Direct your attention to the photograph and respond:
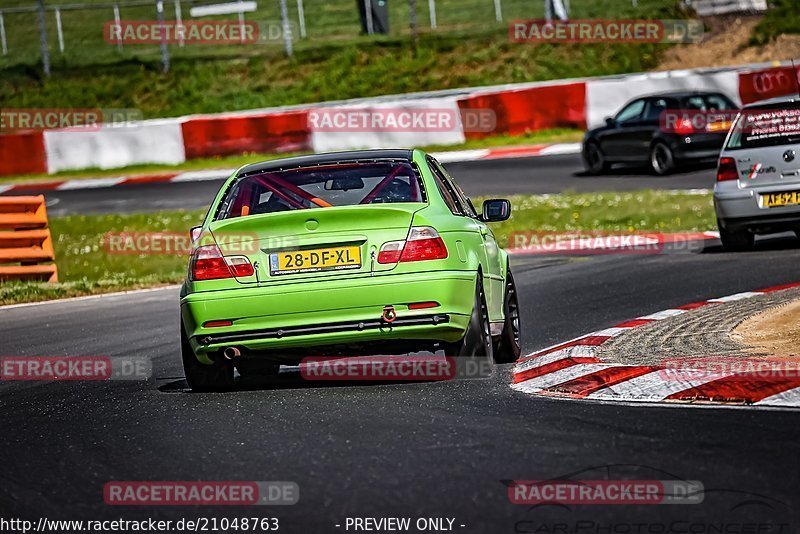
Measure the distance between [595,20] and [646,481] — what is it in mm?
33276

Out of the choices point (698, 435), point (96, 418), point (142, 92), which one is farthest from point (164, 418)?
point (142, 92)

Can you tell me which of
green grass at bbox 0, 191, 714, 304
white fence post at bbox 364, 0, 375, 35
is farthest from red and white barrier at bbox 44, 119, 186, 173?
white fence post at bbox 364, 0, 375, 35

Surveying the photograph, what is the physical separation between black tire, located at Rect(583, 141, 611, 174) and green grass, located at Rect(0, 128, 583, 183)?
378cm

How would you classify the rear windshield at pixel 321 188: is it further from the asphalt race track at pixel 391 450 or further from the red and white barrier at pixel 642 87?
the red and white barrier at pixel 642 87

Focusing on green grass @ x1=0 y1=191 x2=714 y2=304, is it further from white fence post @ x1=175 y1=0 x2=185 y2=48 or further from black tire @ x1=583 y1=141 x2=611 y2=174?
white fence post @ x1=175 y1=0 x2=185 y2=48

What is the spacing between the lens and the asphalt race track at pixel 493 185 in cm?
2489

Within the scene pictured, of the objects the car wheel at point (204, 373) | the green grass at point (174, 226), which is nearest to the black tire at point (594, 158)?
the green grass at point (174, 226)

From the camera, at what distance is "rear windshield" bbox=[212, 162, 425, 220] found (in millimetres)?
8539

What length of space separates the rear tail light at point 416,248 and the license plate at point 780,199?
8140mm

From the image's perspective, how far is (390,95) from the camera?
120 ft

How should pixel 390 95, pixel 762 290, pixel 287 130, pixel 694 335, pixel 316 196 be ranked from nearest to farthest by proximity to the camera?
1. pixel 316 196
2. pixel 694 335
3. pixel 762 290
4. pixel 287 130
5. pixel 390 95

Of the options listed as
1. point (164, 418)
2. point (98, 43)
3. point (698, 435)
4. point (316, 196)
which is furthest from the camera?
point (98, 43)

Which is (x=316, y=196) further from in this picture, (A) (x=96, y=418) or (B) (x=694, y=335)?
(B) (x=694, y=335)

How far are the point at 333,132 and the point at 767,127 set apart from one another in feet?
52.4
